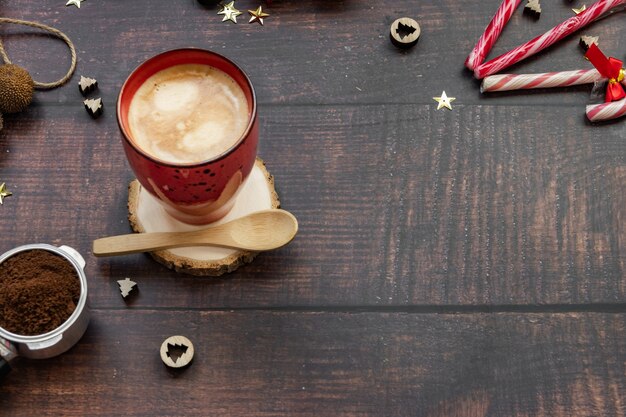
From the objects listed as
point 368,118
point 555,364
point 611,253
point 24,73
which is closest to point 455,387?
point 555,364

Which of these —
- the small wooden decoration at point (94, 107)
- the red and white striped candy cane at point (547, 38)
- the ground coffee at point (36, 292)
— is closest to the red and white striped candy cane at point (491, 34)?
the red and white striped candy cane at point (547, 38)

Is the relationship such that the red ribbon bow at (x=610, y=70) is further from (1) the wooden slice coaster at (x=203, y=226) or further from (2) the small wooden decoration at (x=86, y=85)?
(2) the small wooden decoration at (x=86, y=85)

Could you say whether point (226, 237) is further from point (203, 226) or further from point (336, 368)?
point (336, 368)

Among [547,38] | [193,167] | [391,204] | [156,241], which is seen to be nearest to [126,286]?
[156,241]

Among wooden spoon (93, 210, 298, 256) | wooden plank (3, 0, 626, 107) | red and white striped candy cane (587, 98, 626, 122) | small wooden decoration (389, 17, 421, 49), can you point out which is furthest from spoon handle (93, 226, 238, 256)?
red and white striped candy cane (587, 98, 626, 122)

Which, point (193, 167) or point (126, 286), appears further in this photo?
point (126, 286)

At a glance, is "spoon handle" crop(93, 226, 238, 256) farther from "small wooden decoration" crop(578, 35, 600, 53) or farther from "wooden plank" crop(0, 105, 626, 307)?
"small wooden decoration" crop(578, 35, 600, 53)
